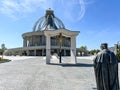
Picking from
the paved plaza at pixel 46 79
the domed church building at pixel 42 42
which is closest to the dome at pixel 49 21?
the domed church building at pixel 42 42

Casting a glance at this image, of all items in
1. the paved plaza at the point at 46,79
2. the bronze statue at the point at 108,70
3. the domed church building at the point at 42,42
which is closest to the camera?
the bronze statue at the point at 108,70

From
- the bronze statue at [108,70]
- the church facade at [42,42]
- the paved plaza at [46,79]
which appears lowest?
the paved plaza at [46,79]

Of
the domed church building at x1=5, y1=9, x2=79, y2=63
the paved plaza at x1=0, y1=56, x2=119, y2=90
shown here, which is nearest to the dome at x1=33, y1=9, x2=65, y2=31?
the domed church building at x1=5, y1=9, x2=79, y2=63

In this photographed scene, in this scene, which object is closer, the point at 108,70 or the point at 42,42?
the point at 108,70

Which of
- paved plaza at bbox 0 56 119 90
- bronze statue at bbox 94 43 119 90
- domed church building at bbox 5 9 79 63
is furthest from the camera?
domed church building at bbox 5 9 79 63

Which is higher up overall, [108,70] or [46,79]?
[108,70]

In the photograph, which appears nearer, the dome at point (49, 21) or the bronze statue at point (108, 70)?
the bronze statue at point (108, 70)

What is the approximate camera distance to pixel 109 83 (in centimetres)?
516

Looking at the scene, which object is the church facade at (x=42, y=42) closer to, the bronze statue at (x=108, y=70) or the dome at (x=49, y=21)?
the dome at (x=49, y=21)

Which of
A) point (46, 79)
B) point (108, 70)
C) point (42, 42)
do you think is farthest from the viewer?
point (42, 42)

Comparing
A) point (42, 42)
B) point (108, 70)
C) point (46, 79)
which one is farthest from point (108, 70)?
point (42, 42)

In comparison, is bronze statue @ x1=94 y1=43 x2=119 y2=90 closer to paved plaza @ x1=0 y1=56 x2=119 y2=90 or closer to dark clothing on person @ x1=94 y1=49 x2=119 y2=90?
dark clothing on person @ x1=94 y1=49 x2=119 y2=90

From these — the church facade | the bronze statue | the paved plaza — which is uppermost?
the church facade

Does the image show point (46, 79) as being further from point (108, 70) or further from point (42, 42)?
point (42, 42)
